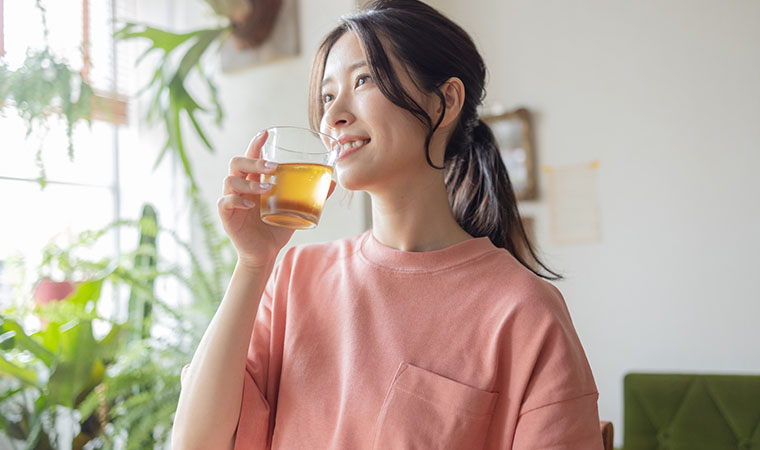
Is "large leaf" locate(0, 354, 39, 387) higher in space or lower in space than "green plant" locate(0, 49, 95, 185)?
lower

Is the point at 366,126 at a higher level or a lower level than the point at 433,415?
higher

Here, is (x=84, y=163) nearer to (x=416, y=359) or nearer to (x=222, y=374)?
(x=222, y=374)

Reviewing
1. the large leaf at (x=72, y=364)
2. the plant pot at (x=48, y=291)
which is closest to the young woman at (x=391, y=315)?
the large leaf at (x=72, y=364)

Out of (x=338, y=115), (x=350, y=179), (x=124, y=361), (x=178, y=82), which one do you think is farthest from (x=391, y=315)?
(x=178, y=82)

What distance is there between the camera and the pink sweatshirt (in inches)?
39.6

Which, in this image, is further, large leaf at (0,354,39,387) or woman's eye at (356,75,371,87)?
large leaf at (0,354,39,387)

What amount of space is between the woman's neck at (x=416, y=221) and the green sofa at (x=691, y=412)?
1526 millimetres

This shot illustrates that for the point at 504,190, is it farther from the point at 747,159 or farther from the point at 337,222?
the point at 747,159

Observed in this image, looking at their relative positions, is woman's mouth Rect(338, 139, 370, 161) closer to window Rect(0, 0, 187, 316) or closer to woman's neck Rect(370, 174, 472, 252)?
woman's neck Rect(370, 174, 472, 252)

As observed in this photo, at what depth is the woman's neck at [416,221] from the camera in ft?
3.91

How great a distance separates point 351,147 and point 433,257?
0.78ft

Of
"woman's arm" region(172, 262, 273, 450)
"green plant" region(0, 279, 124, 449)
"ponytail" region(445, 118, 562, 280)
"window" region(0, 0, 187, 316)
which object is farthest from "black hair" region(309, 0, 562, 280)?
"window" region(0, 0, 187, 316)

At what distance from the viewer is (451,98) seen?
1.17 m

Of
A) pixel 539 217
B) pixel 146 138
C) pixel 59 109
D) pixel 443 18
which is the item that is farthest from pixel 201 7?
pixel 443 18
